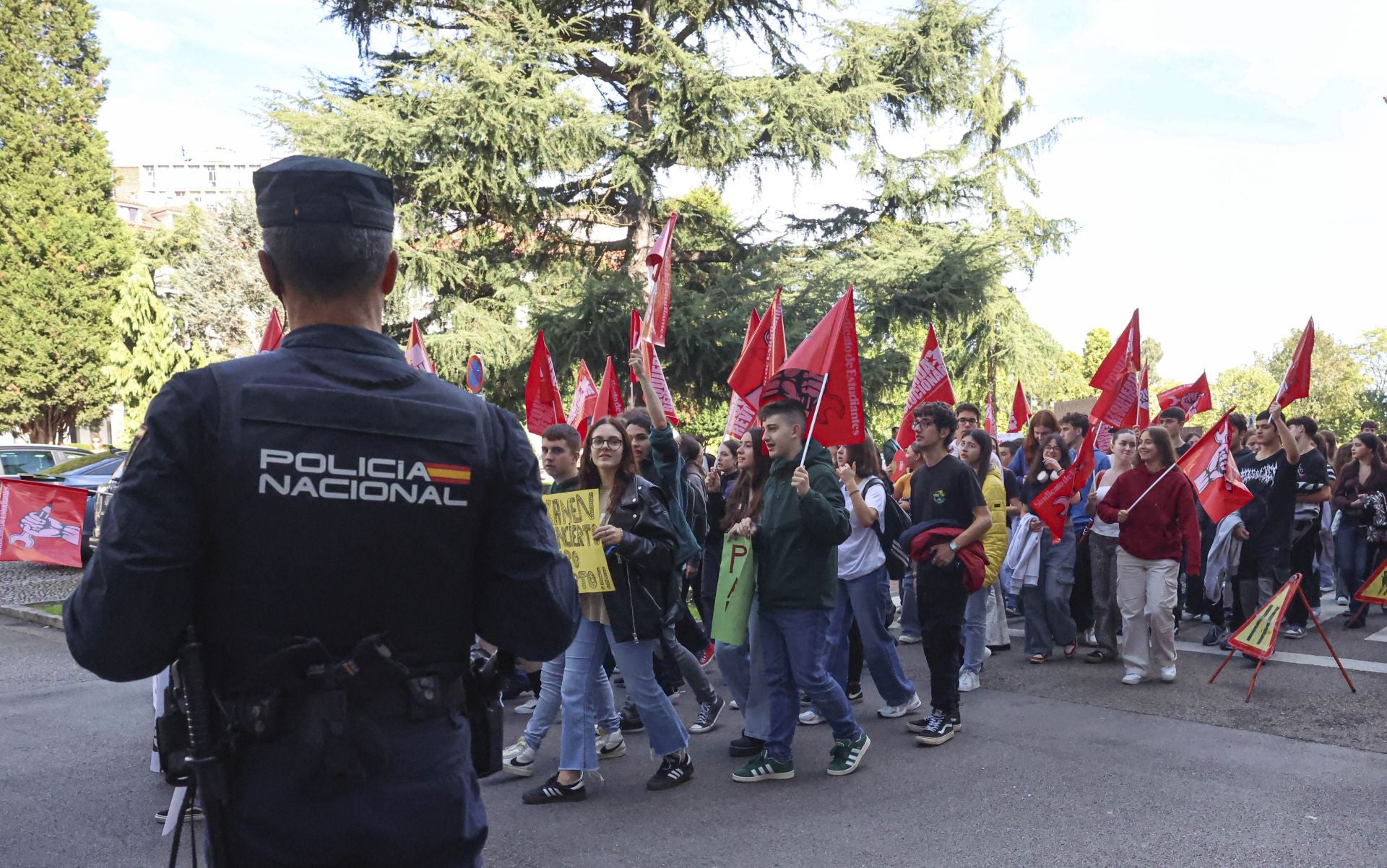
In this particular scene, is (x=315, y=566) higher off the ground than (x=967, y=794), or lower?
higher

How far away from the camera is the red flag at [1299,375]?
941 cm

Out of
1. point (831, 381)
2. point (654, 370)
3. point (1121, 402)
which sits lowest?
point (1121, 402)

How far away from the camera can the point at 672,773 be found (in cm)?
561

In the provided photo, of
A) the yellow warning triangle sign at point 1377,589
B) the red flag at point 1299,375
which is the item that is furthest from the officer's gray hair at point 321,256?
the red flag at point 1299,375

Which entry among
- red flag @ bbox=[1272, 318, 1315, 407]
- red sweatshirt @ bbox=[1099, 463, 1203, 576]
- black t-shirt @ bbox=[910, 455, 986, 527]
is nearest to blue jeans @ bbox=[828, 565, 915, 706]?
black t-shirt @ bbox=[910, 455, 986, 527]

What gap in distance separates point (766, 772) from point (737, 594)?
933 millimetres

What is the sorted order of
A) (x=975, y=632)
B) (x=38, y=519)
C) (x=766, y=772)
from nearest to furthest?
(x=766, y=772)
(x=975, y=632)
(x=38, y=519)

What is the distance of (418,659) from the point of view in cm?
193

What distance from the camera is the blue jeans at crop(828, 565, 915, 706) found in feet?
22.2

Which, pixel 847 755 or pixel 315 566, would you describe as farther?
pixel 847 755

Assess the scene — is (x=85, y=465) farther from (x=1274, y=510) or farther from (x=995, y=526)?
(x=1274, y=510)

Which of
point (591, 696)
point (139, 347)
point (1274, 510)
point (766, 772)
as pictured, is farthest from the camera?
point (139, 347)

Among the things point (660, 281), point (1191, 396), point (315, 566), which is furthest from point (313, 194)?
point (1191, 396)

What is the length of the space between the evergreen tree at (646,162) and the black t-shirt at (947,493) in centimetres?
1250
